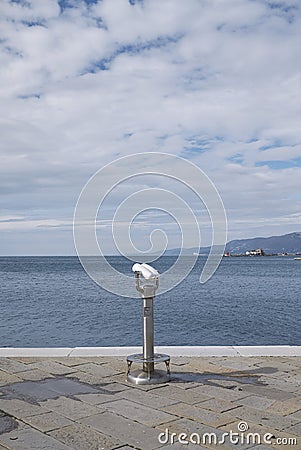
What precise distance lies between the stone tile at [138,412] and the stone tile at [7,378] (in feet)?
4.13

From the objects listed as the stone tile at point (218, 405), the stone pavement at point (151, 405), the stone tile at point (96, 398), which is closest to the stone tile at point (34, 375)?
the stone pavement at point (151, 405)

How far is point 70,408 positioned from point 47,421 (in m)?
0.36

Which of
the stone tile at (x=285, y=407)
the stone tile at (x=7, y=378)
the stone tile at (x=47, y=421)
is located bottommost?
the stone tile at (x=47, y=421)

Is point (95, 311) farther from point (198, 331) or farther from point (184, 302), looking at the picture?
point (198, 331)

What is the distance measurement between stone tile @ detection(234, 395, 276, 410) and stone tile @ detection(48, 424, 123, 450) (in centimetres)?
133

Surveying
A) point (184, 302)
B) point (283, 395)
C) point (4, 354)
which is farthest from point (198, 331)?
point (283, 395)

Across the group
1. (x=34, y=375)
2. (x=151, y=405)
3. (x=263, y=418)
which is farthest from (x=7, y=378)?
(x=263, y=418)

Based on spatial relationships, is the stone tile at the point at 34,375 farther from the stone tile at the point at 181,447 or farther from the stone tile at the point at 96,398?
the stone tile at the point at 181,447

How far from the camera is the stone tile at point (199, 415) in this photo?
4430 millimetres

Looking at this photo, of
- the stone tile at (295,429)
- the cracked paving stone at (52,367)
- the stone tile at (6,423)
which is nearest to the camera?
the stone tile at (295,429)

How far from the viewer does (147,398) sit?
A: 16.8ft

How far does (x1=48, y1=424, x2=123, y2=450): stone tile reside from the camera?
13.0ft

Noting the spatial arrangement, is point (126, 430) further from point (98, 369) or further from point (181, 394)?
point (98, 369)

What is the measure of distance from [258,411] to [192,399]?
643 millimetres
